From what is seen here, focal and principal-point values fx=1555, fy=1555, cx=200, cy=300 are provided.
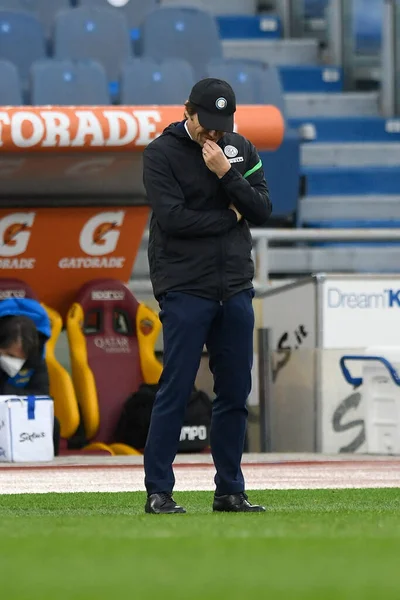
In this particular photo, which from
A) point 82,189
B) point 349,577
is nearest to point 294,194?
point 82,189

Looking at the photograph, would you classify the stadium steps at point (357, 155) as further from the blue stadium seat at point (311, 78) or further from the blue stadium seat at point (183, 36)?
the blue stadium seat at point (183, 36)

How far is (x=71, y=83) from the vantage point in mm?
14055

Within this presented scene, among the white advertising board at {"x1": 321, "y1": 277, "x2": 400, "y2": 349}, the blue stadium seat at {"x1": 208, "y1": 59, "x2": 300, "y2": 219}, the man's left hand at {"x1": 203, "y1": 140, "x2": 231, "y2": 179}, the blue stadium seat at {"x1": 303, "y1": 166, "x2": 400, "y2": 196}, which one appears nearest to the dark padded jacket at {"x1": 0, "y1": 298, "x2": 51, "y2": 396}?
the white advertising board at {"x1": 321, "y1": 277, "x2": 400, "y2": 349}

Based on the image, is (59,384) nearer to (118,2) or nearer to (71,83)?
(71,83)

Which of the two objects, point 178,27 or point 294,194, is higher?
point 178,27

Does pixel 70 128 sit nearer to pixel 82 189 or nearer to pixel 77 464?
pixel 82 189

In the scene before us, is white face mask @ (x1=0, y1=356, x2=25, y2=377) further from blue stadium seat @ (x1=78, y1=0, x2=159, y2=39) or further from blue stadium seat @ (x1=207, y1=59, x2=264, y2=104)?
blue stadium seat @ (x1=78, y1=0, x2=159, y2=39)

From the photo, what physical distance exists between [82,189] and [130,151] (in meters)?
1.09

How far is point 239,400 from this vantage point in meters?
5.98

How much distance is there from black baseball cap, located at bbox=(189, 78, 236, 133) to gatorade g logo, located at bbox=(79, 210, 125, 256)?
642 centimetres

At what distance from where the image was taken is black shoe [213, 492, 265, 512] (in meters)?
5.96

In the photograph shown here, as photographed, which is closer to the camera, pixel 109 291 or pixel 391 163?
pixel 109 291

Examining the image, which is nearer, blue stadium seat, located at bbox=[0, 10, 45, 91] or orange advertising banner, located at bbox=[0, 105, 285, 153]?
orange advertising banner, located at bbox=[0, 105, 285, 153]

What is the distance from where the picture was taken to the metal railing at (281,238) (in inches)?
490
